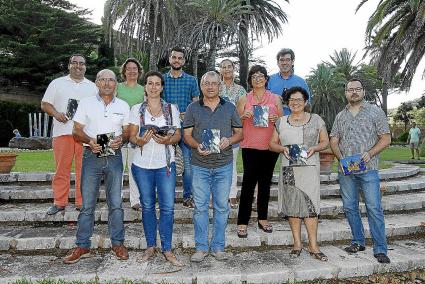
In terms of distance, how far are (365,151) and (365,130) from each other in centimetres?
23

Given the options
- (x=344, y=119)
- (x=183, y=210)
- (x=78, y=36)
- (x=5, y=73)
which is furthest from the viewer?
(x=78, y=36)

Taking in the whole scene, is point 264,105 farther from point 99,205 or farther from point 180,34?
point 180,34

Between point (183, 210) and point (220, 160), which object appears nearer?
point (220, 160)

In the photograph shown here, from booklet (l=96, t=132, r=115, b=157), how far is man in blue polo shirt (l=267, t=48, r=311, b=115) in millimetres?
2241

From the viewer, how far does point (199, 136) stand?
4.08 m

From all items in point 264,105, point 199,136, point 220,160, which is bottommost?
point 220,160

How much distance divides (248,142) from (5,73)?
28.9 m

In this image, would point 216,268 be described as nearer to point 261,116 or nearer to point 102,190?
point 261,116

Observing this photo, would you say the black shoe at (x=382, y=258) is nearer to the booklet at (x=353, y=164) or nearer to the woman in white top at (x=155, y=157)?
the booklet at (x=353, y=164)

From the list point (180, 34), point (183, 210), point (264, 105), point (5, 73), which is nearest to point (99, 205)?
point (183, 210)

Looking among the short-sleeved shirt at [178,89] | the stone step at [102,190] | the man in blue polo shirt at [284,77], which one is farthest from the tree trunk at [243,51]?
the short-sleeved shirt at [178,89]

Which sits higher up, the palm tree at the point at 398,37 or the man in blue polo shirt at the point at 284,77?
the palm tree at the point at 398,37

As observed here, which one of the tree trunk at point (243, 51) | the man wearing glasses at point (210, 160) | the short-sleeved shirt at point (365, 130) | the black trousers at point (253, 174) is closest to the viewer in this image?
the man wearing glasses at point (210, 160)

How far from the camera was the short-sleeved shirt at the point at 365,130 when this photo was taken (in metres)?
4.17
